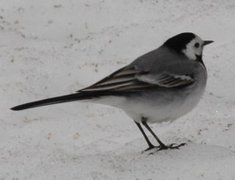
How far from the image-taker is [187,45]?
7.75 meters

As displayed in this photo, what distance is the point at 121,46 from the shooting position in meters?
10.4

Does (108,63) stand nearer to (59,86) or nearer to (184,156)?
(59,86)

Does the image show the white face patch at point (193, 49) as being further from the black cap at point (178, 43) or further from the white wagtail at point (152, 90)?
the white wagtail at point (152, 90)

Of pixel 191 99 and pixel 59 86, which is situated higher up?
pixel 191 99

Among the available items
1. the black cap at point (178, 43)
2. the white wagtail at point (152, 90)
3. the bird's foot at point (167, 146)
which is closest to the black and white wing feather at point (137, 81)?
the white wagtail at point (152, 90)

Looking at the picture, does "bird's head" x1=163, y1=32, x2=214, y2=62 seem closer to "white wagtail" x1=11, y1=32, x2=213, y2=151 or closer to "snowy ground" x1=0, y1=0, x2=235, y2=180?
"white wagtail" x1=11, y1=32, x2=213, y2=151

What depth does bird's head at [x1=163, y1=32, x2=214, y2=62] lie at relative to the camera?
25.2ft

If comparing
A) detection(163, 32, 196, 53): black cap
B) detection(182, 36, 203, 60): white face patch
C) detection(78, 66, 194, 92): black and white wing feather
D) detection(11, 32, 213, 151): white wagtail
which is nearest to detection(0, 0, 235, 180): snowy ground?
detection(11, 32, 213, 151): white wagtail

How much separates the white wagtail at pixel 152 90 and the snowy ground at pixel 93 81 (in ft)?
1.20

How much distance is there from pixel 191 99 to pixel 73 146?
4.31 feet

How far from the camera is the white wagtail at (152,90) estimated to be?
7047mm

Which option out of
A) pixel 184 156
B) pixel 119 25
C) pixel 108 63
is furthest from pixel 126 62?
pixel 184 156

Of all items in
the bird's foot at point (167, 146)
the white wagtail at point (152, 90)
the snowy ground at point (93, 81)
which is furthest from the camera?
the bird's foot at point (167, 146)

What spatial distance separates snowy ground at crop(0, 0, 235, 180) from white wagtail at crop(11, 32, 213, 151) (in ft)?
1.20
